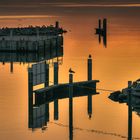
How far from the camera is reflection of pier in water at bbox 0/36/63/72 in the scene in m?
98.9

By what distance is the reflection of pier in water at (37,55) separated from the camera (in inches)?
3893

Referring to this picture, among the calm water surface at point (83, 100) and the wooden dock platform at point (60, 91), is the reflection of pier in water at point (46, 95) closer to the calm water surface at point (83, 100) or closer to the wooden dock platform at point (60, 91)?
the wooden dock platform at point (60, 91)

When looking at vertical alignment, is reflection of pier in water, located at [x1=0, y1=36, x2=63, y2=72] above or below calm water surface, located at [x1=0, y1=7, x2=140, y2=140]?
above

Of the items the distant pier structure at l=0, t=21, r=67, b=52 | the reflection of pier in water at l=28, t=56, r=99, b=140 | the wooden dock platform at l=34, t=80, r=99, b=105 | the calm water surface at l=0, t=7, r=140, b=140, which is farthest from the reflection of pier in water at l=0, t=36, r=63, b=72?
the reflection of pier in water at l=28, t=56, r=99, b=140

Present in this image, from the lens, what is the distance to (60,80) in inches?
3147

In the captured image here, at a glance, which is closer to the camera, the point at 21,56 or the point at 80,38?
the point at 21,56

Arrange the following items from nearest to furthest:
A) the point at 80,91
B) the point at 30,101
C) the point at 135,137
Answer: the point at 135,137 < the point at 30,101 < the point at 80,91

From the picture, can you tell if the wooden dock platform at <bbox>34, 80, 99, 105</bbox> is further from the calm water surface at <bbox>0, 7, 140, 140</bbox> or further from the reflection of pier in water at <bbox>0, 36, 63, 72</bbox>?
the reflection of pier in water at <bbox>0, 36, 63, 72</bbox>

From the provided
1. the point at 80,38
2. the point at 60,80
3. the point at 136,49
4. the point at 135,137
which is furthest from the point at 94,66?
the point at 80,38

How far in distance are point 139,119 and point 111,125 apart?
2.81 meters

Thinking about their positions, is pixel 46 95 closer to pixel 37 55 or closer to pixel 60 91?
pixel 60 91

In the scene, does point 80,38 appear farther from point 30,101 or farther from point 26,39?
point 30,101

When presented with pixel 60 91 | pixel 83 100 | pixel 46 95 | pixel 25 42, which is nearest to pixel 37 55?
pixel 25 42

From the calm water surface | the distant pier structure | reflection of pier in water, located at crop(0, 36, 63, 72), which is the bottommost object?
the calm water surface
